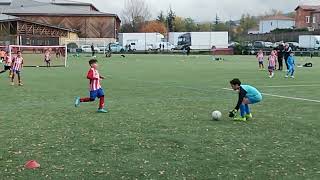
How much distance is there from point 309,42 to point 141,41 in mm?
27027

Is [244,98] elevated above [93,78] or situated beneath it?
situated beneath

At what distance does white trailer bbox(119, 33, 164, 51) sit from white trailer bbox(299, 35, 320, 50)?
73.8ft

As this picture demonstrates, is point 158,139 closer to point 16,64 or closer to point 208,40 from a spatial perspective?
point 16,64

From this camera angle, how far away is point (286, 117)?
13023 millimetres

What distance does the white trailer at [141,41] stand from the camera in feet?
295

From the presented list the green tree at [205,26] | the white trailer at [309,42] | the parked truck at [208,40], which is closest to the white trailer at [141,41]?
the parked truck at [208,40]

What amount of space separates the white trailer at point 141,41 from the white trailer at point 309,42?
22.5 metres

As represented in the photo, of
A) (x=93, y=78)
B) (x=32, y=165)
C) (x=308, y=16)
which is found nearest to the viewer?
(x=32, y=165)

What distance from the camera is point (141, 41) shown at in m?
91.9

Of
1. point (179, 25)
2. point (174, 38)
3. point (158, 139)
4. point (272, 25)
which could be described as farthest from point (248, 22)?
point (158, 139)

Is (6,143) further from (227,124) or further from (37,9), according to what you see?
(37,9)

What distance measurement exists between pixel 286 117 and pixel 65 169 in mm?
6839

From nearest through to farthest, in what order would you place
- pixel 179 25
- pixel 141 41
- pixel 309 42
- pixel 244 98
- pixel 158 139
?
pixel 158 139
pixel 244 98
pixel 309 42
pixel 141 41
pixel 179 25

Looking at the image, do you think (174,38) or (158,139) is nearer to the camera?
(158,139)
